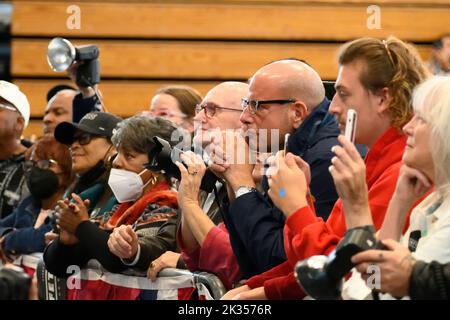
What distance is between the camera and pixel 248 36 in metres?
6.57

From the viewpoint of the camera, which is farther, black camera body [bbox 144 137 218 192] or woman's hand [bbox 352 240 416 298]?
black camera body [bbox 144 137 218 192]

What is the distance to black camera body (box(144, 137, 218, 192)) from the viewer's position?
9.44 feet

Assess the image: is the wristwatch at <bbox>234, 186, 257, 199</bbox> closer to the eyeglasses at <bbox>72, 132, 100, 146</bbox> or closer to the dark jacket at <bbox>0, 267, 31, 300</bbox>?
the dark jacket at <bbox>0, 267, 31, 300</bbox>

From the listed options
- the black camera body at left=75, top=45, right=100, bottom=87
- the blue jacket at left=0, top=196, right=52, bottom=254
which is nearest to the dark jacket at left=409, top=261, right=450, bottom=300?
the blue jacket at left=0, top=196, right=52, bottom=254

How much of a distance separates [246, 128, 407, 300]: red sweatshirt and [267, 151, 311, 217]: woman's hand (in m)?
0.03

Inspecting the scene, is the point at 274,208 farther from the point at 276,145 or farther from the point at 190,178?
the point at 190,178

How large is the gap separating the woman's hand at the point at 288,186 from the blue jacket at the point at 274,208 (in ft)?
0.67

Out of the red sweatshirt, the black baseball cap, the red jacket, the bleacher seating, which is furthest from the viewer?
the bleacher seating

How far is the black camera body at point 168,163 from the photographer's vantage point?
2.88 m

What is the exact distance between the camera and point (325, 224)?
7.38 ft

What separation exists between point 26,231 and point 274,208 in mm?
1590

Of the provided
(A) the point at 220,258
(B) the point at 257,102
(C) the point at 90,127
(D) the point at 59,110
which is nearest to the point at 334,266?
(A) the point at 220,258
